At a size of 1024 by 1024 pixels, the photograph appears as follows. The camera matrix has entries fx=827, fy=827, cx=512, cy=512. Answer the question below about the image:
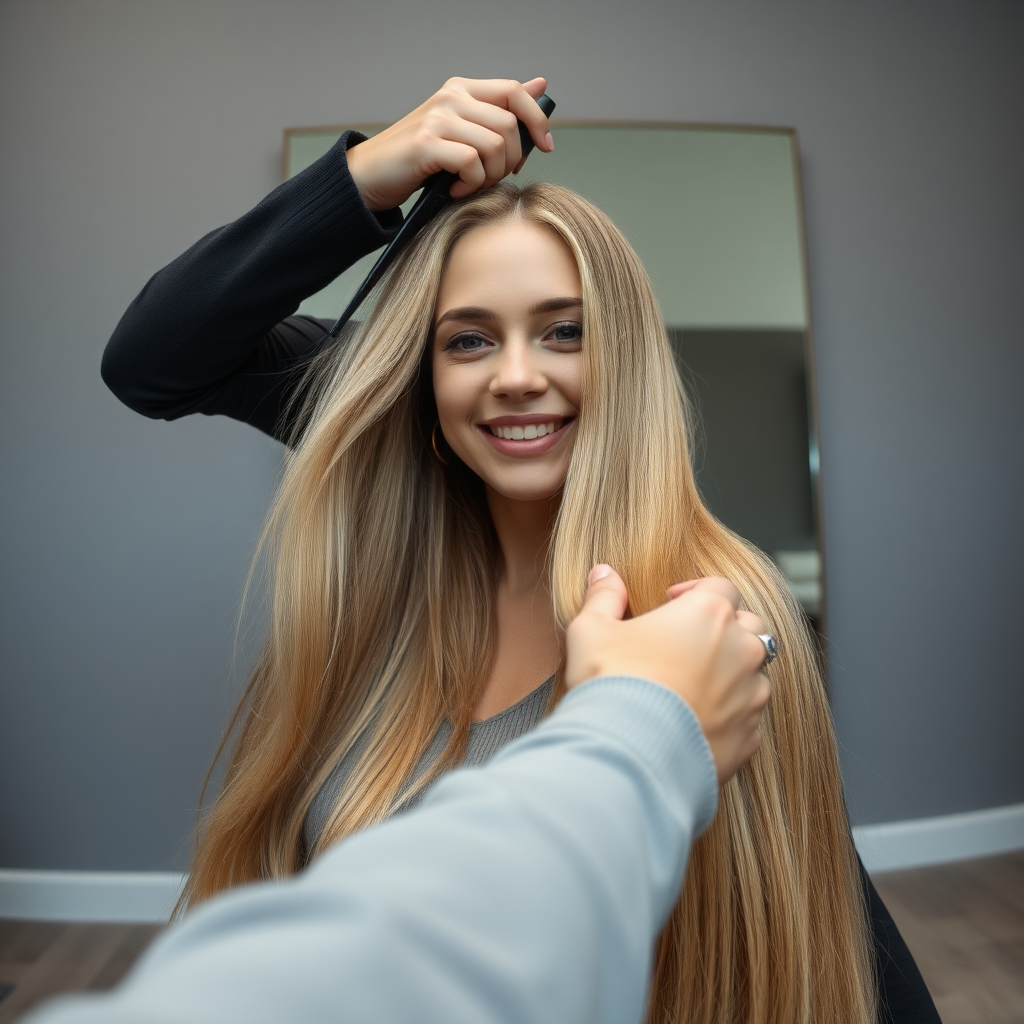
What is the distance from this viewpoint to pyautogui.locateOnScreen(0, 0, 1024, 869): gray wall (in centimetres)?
223

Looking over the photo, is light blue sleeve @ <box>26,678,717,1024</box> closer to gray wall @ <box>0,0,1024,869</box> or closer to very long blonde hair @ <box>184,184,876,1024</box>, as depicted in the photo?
very long blonde hair @ <box>184,184,876,1024</box>

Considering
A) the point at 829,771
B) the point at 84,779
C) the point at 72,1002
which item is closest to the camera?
the point at 72,1002

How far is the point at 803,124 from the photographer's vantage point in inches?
93.7

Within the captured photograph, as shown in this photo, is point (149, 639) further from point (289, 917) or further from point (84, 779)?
point (289, 917)

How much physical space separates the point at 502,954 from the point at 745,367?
2.15 m

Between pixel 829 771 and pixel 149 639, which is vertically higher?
pixel 829 771

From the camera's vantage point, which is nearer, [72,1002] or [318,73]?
[72,1002]

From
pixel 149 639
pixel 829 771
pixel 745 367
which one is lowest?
pixel 149 639

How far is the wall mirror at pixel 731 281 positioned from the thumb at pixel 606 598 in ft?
5.37

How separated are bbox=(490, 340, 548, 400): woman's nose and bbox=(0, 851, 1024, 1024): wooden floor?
164 cm

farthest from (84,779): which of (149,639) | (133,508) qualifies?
(133,508)

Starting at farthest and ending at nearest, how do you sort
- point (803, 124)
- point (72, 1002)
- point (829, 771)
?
1. point (803, 124)
2. point (829, 771)
3. point (72, 1002)

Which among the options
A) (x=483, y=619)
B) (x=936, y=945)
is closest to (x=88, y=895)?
(x=483, y=619)

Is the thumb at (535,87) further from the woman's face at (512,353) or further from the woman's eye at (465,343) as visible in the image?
the woman's eye at (465,343)
